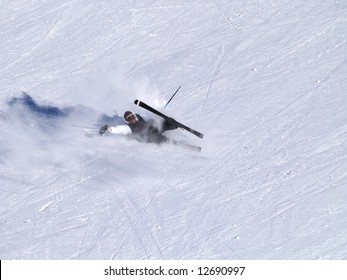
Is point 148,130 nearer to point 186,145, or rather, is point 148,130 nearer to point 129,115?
point 129,115

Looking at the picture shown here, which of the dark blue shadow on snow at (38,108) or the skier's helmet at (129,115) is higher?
the skier's helmet at (129,115)

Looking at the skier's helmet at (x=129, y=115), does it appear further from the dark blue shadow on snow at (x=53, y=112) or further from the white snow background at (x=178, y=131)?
the dark blue shadow on snow at (x=53, y=112)

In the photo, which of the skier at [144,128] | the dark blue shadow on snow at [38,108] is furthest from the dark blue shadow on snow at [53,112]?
the skier at [144,128]

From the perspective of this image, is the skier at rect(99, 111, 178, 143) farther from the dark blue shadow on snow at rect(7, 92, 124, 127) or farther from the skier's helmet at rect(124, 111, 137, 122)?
the dark blue shadow on snow at rect(7, 92, 124, 127)

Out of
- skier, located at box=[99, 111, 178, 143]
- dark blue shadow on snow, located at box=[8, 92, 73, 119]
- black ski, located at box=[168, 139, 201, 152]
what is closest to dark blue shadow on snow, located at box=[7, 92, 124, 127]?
dark blue shadow on snow, located at box=[8, 92, 73, 119]

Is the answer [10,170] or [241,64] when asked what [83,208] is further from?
[241,64]
